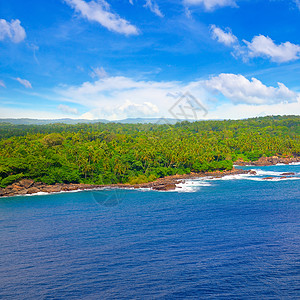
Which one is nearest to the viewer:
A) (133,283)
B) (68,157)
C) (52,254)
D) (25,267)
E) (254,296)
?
(254,296)

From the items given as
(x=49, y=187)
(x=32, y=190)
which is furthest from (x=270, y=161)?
(x=32, y=190)

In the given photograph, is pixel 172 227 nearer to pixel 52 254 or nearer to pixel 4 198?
pixel 52 254

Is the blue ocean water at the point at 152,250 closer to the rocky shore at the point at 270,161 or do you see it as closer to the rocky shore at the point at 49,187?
the rocky shore at the point at 49,187

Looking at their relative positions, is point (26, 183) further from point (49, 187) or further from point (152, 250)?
point (152, 250)

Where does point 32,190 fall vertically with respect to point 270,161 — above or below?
below

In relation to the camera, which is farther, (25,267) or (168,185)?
(168,185)

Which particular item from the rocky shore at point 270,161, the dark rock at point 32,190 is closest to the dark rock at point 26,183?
the dark rock at point 32,190

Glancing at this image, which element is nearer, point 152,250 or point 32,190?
point 152,250

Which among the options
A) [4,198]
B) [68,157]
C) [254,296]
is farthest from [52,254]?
[68,157]
